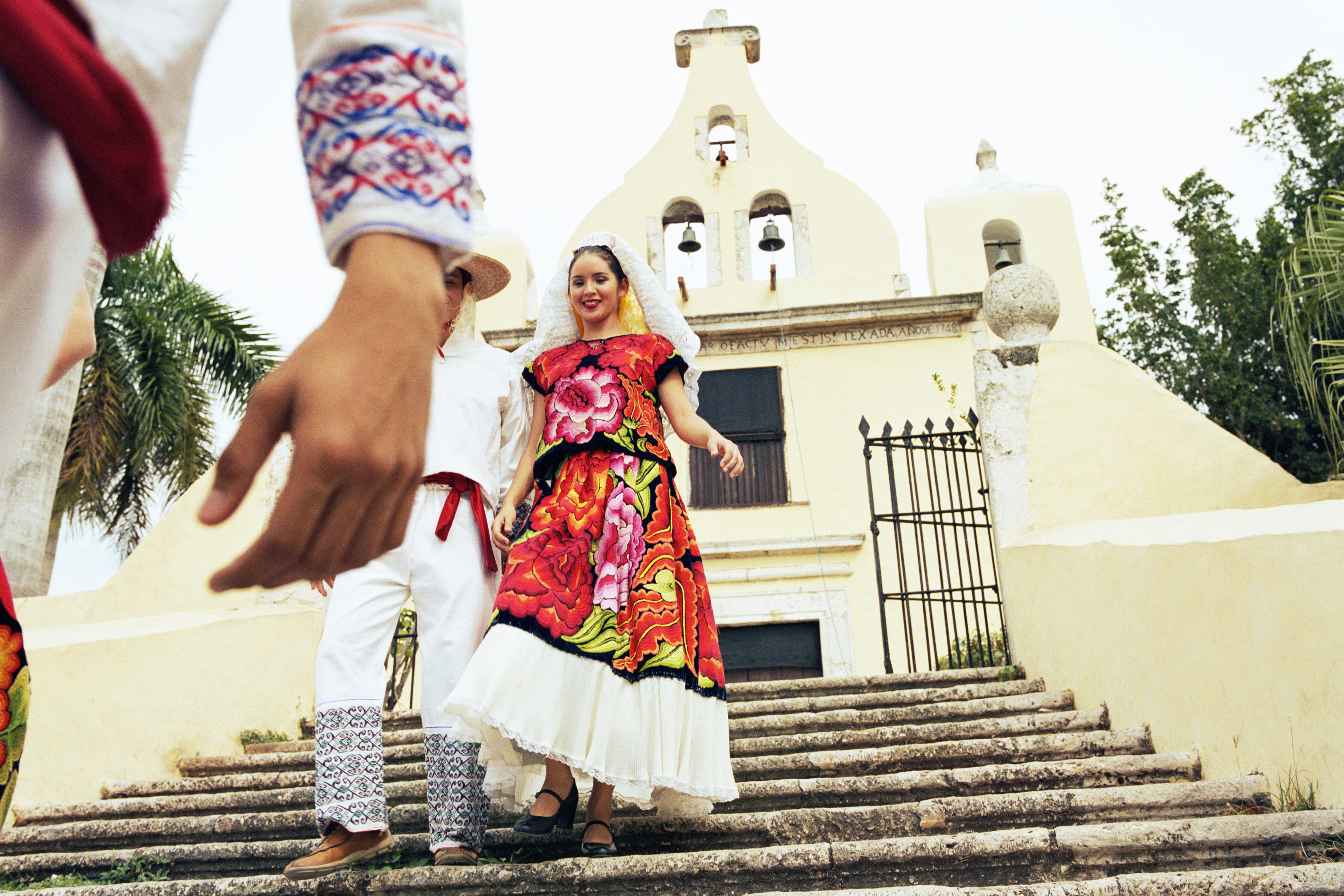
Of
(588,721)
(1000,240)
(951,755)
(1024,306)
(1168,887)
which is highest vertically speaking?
(1000,240)

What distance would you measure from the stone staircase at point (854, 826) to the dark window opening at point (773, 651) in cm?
587

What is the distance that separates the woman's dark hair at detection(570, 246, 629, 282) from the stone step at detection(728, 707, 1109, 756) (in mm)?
2052

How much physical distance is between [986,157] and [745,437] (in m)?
5.83

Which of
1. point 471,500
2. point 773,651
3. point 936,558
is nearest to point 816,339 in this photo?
point 936,558

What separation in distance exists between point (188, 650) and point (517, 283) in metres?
8.61

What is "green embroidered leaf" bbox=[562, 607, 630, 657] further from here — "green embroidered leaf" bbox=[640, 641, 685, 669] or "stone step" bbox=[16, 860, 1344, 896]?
"stone step" bbox=[16, 860, 1344, 896]

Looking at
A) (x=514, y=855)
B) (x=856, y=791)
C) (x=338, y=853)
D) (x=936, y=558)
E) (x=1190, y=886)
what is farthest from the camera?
(x=936, y=558)

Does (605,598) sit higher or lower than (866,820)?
higher

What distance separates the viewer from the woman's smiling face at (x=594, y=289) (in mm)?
3438

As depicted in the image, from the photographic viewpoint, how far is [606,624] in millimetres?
2871

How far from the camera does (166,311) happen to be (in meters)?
12.4

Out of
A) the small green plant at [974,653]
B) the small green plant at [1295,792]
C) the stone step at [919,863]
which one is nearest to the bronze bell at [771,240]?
the small green plant at [974,653]

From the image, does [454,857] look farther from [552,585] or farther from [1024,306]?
[1024,306]

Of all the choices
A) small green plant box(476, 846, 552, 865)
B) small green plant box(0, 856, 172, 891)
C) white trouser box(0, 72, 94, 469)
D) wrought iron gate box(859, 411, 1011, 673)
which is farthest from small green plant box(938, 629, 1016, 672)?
white trouser box(0, 72, 94, 469)
